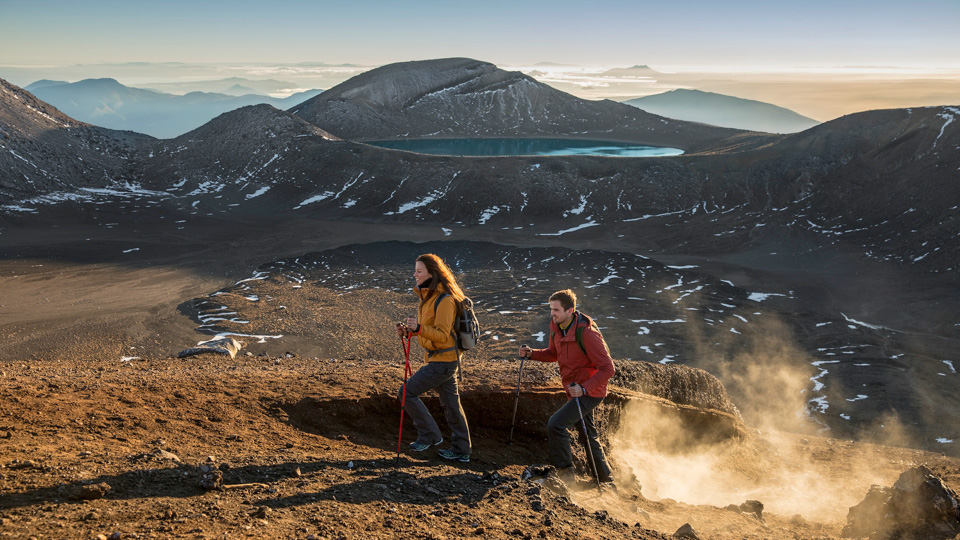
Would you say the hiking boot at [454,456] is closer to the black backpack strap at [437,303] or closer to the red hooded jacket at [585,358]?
the red hooded jacket at [585,358]

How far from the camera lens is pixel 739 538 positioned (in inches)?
333

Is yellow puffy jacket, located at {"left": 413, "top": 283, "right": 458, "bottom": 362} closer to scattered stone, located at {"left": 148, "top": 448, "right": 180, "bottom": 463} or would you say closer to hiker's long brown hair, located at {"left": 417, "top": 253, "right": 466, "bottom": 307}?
hiker's long brown hair, located at {"left": 417, "top": 253, "right": 466, "bottom": 307}

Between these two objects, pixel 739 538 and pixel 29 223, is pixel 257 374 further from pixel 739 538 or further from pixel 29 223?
pixel 29 223

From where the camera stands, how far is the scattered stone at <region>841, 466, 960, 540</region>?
9133 millimetres

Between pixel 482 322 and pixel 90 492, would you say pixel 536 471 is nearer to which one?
pixel 90 492

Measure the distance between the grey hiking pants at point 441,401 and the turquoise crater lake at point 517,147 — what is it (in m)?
109

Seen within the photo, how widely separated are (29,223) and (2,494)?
225ft

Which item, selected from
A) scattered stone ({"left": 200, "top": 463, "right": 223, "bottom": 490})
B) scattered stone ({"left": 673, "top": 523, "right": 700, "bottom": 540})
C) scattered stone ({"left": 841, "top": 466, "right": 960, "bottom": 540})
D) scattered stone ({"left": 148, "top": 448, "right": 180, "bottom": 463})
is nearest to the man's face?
scattered stone ({"left": 673, "top": 523, "right": 700, "bottom": 540})

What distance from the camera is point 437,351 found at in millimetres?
8125

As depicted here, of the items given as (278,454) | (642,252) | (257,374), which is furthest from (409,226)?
(278,454)

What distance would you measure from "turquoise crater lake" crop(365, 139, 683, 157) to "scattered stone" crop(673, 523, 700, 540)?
110m

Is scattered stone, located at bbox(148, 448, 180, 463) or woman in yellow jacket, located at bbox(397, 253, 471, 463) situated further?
woman in yellow jacket, located at bbox(397, 253, 471, 463)

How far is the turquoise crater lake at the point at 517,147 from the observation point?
387ft

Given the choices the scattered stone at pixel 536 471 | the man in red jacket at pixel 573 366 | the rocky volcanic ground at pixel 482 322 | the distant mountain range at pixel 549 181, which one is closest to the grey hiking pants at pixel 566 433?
the man in red jacket at pixel 573 366
